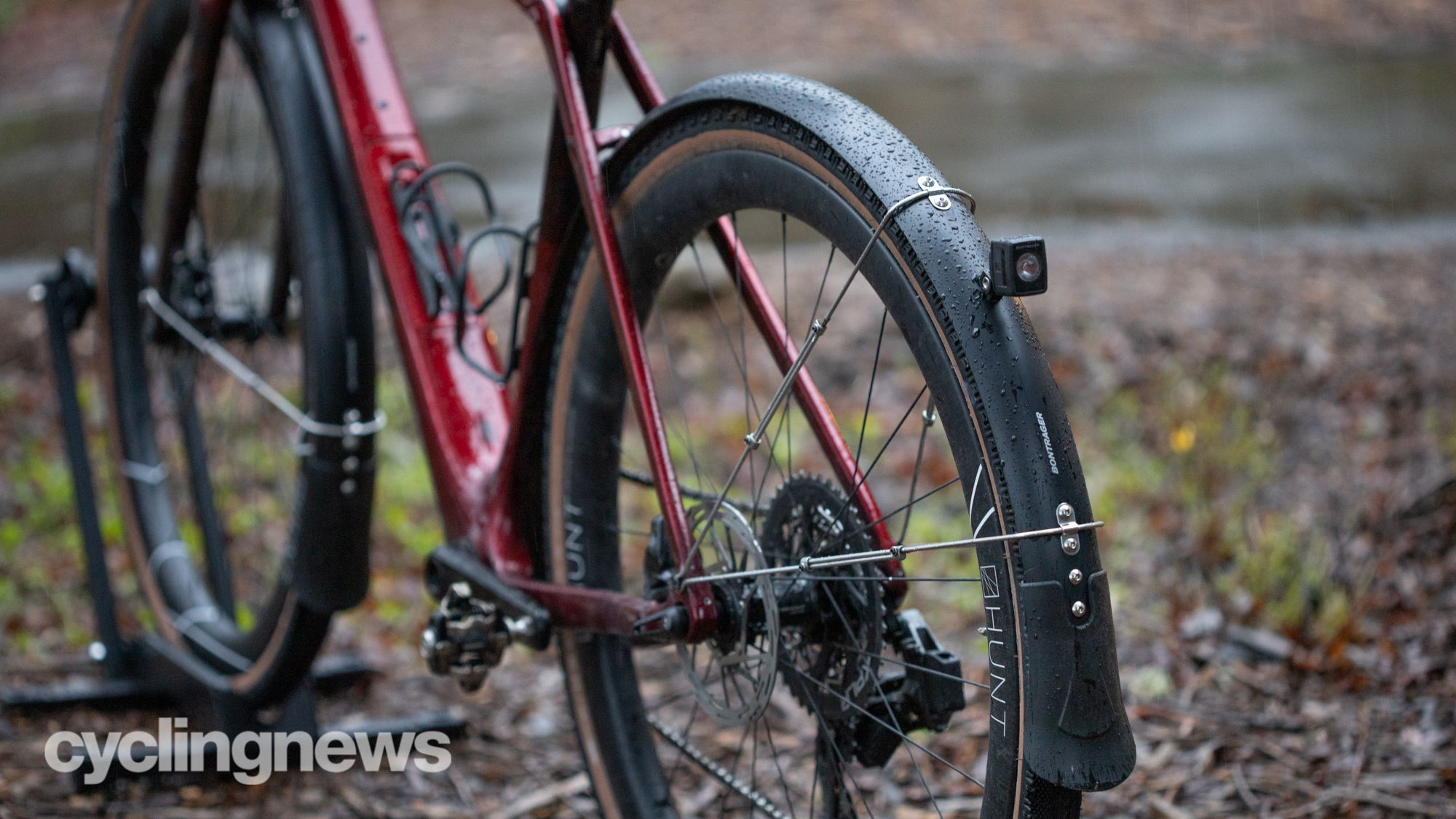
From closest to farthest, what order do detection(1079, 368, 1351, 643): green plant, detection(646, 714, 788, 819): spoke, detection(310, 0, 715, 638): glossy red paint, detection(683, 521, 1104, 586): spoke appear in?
detection(683, 521, 1104, 586): spoke, detection(646, 714, 788, 819): spoke, detection(310, 0, 715, 638): glossy red paint, detection(1079, 368, 1351, 643): green plant

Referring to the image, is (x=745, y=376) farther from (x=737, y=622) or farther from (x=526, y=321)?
(x=526, y=321)

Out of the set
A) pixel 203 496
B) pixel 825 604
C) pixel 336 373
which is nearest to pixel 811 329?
pixel 825 604

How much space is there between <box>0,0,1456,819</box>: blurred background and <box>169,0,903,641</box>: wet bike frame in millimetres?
647

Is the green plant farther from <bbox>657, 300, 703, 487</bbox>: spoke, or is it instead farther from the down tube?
the down tube

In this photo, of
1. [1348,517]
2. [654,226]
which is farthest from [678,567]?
[1348,517]

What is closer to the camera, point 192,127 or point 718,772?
point 718,772

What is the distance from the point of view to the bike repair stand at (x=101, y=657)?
246 cm

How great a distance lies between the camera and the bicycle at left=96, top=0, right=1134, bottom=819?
1.15m

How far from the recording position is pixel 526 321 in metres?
1.80

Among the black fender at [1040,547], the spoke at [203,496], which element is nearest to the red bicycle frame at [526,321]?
the black fender at [1040,547]

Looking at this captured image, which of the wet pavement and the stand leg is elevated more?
the wet pavement

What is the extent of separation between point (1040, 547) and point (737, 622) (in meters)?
0.47

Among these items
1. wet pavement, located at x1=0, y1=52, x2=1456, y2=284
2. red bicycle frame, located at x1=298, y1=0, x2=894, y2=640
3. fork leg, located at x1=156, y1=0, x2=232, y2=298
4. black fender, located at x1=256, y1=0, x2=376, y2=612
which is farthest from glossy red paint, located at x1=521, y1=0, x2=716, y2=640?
wet pavement, located at x1=0, y1=52, x2=1456, y2=284

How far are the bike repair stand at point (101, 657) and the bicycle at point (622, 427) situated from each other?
6 cm
